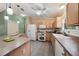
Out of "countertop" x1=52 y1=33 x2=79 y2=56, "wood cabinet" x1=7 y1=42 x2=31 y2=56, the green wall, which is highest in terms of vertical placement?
the green wall

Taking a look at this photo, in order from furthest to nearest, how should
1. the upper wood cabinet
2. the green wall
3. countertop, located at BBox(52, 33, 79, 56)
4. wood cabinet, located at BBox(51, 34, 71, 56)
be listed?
the green wall
the upper wood cabinet
wood cabinet, located at BBox(51, 34, 71, 56)
countertop, located at BBox(52, 33, 79, 56)

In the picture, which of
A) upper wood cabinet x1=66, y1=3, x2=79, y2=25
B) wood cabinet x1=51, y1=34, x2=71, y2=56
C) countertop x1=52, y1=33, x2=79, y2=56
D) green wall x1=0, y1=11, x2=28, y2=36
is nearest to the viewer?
countertop x1=52, y1=33, x2=79, y2=56

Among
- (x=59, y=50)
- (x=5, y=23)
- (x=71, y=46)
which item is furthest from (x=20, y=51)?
(x=5, y=23)

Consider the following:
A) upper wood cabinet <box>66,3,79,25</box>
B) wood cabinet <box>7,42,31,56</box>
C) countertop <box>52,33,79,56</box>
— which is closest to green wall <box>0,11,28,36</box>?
wood cabinet <box>7,42,31,56</box>

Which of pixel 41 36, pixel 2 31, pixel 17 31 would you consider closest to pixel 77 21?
pixel 41 36

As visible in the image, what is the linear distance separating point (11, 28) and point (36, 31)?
1.90ft

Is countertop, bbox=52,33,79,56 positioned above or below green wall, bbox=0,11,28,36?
below

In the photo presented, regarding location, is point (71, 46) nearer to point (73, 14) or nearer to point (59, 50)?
point (59, 50)

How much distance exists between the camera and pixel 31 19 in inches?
106

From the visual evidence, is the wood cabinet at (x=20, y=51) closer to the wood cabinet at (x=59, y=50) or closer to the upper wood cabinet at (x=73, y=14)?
the wood cabinet at (x=59, y=50)

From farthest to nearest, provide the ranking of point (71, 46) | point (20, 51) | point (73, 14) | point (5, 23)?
point (5, 23), point (73, 14), point (20, 51), point (71, 46)

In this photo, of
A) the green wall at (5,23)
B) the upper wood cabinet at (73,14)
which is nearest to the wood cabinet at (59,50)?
the upper wood cabinet at (73,14)

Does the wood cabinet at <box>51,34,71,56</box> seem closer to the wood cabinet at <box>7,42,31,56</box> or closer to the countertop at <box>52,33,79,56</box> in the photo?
the countertop at <box>52,33,79,56</box>

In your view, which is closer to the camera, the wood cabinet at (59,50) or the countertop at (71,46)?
the countertop at (71,46)
